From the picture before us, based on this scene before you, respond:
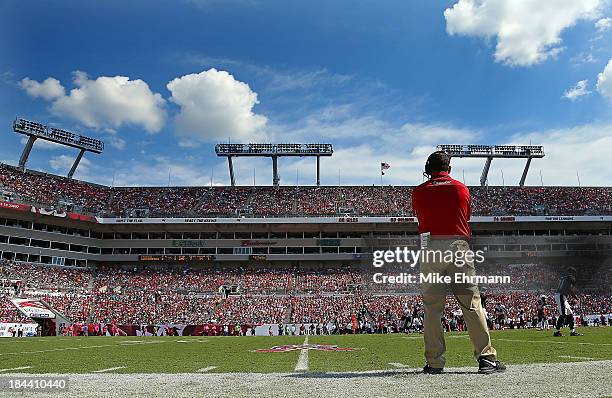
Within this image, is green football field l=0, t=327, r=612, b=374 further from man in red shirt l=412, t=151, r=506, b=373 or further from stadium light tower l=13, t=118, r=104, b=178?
stadium light tower l=13, t=118, r=104, b=178

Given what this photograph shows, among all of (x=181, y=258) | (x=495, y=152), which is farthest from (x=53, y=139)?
(x=495, y=152)

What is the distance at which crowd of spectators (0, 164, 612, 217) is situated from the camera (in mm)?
61781

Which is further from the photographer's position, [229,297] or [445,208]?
[229,297]

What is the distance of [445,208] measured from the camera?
571 cm

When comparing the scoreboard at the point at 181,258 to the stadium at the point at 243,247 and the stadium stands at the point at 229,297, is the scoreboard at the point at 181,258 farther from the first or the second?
the stadium stands at the point at 229,297

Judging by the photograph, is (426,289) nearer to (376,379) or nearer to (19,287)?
(376,379)

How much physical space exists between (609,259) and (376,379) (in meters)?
55.8

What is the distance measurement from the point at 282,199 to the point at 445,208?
2411 inches

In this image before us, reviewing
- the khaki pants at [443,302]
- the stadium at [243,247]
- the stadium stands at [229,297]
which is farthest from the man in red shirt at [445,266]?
the stadium at [243,247]

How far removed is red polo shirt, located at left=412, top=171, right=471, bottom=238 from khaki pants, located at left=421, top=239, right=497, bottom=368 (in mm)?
145

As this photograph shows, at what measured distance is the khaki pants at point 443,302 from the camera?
5543 millimetres

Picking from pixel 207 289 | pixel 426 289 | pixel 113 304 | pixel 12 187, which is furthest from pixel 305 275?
pixel 426 289

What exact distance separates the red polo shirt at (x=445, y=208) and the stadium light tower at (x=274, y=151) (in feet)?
216

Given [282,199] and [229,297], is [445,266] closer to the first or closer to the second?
[229,297]
